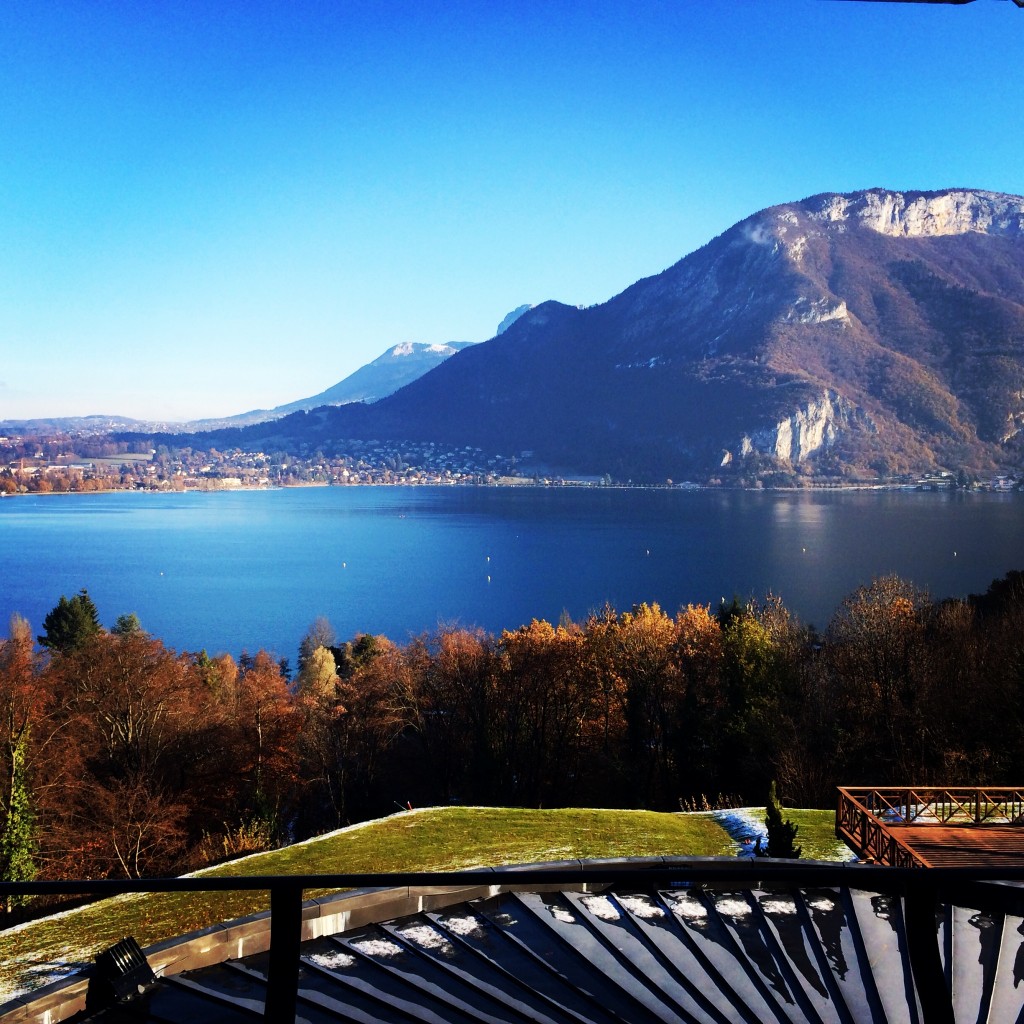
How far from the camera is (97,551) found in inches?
3137

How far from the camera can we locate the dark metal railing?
4.95 ft

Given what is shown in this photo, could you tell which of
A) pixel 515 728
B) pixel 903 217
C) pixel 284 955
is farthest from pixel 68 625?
pixel 903 217

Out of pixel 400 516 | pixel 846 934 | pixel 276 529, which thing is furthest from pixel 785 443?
pixel 846 934

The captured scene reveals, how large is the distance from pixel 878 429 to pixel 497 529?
88729mm

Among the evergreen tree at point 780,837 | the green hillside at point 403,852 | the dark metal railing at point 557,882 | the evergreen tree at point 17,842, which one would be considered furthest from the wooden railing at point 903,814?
the evergreen tree at point 17,842

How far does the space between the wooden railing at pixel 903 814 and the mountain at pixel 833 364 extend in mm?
143383

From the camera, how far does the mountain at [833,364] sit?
146 metres

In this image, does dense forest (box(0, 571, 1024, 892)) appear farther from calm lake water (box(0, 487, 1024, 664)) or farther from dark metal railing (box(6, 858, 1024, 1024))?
calm lake water (box(0, 487, 1024, 664))

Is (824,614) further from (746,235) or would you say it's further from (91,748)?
(746,235)

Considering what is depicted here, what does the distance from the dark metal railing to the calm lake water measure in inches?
1507

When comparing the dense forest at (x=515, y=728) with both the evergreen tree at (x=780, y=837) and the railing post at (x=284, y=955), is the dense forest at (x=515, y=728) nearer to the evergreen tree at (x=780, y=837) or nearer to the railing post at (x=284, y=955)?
the evergreen tree at (x=780, y=837)

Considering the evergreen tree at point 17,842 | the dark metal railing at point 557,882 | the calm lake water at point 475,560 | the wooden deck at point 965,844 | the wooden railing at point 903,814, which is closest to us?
the dark metal railing at point 557,882

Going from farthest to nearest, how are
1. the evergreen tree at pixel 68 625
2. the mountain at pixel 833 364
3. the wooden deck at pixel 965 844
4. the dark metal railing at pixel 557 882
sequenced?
the mountain at pixel 833 364, the evergreen tree at pixel 68 625, the wooden deck at pixel 965 844, the dark metal railing at pixel 557 882

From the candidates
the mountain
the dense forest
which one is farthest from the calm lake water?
the mountain
